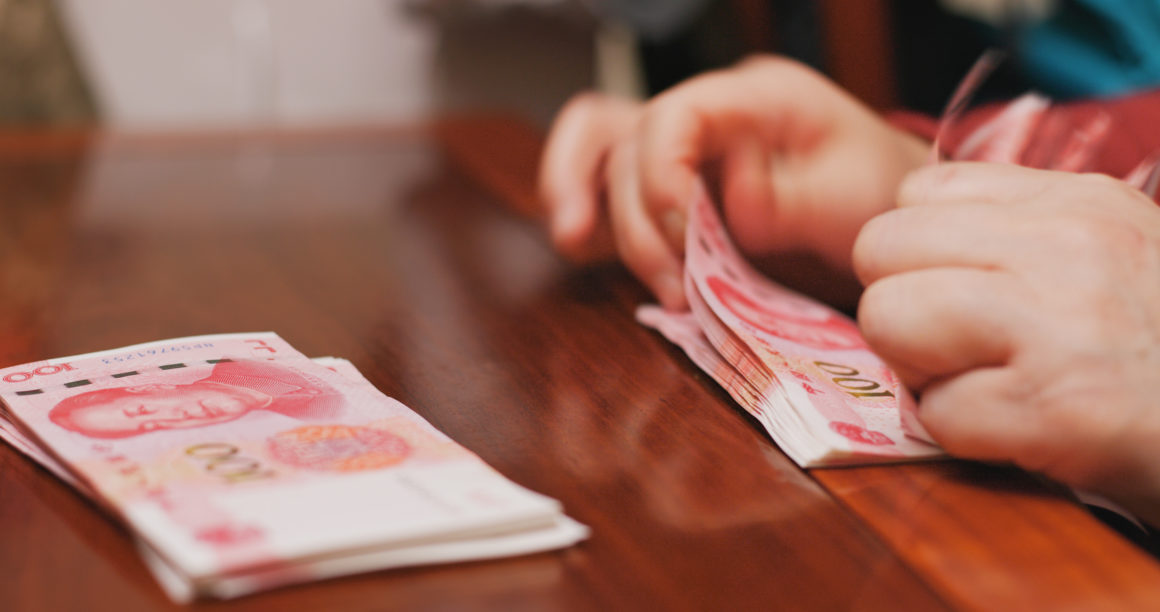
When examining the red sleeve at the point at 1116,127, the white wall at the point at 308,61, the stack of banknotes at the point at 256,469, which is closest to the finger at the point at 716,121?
the red sleeve at the point at 1116,127

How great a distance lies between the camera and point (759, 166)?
710 mm

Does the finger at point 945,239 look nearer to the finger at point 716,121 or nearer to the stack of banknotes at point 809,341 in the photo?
the stack of banknotes at point 809,341

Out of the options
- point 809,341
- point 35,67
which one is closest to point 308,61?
point 35,67

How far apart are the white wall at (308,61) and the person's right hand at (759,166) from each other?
118cm

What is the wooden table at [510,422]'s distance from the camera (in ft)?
1.17

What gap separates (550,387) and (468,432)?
0.08m

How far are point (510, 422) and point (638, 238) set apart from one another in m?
0.24

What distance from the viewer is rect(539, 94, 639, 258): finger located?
0.77m

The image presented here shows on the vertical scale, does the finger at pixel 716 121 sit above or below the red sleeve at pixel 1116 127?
above

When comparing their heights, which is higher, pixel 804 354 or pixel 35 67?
pixel 35 67

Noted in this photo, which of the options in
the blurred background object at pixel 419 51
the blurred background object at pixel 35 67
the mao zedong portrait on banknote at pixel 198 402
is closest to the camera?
the mao zedong portrait on banknote at pixel 198 402

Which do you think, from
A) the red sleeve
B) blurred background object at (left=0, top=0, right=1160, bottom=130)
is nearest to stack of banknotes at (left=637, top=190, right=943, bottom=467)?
the red sleeve

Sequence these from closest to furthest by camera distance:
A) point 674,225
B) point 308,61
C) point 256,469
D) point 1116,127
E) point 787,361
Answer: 1. point 256,469
2. point 787,361
3. point 674,225
4. point 1116,127
5. point 308,61

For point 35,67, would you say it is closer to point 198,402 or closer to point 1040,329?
point 198,402
